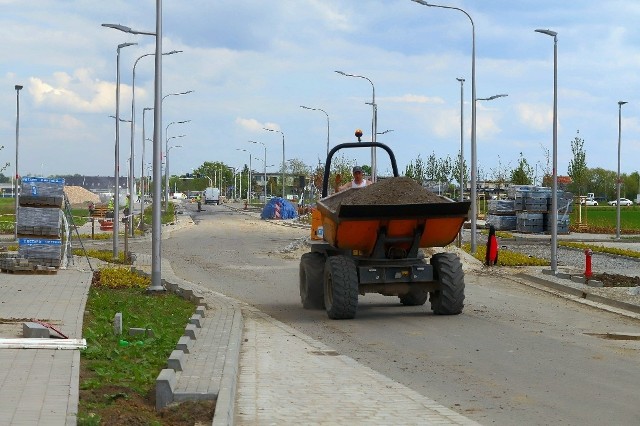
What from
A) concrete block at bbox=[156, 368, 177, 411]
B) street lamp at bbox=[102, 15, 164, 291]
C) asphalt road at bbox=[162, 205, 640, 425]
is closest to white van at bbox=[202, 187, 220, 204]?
asphalt road at bbox=[162, 205, 640, 425]

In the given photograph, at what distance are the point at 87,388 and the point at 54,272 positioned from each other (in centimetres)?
1693

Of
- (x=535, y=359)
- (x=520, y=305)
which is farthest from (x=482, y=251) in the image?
(x=535, y=359)

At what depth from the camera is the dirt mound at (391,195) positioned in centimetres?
1823

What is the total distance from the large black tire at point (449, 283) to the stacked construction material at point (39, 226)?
42.9 feet

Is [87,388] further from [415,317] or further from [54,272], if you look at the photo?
[54,272]

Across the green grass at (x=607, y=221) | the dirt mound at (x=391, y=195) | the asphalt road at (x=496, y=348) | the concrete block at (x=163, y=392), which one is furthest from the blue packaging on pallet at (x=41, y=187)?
the green grass at (x=607, y=221)

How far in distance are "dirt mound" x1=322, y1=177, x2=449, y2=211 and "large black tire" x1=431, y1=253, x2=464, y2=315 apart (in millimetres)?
1087

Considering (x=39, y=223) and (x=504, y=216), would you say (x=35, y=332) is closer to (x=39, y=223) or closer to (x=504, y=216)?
(x=39, y=223)

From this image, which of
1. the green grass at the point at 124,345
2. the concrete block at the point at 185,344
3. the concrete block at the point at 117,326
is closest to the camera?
the green grass at the point at 124,345

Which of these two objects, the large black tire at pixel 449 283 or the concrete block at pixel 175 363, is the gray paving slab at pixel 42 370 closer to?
the concrete block at pixel 175 363

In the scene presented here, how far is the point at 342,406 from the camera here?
10109mm

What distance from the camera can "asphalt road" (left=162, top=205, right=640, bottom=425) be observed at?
10.4m

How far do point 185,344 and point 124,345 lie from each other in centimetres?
100

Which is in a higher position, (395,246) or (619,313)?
(395,246)
